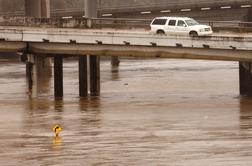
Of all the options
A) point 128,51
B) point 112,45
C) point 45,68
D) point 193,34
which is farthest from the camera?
point 45,68

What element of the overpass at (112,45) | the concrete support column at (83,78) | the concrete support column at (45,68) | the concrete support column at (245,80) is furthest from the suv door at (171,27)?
the concrete support column at (45,68)

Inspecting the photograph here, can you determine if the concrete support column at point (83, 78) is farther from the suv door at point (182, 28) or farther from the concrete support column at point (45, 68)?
the concrete support column at point (45, 68)

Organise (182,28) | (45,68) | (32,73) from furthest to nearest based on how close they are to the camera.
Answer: (45,68) → (32,73) → (182,28)

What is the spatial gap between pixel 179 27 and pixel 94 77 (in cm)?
827

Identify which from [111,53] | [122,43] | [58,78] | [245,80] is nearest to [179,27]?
[122,43]

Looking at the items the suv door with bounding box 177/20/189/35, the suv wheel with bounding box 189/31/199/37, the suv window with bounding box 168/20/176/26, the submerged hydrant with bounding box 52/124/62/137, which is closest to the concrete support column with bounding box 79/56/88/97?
the suv window with bounding box 168/20/176/26

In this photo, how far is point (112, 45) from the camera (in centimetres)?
6288

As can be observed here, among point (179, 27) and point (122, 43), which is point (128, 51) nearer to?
point (122, 43)

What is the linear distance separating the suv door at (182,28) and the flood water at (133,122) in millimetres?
3334

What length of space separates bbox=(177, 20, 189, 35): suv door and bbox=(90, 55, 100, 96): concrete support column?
6.94 metres

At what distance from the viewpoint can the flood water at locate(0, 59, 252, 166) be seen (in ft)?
131

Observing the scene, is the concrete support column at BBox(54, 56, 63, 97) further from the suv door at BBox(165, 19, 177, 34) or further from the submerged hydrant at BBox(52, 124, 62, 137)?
the submerged hydrant at BBox(52, 124, 62, 137)

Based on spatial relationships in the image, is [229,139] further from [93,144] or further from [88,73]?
[88,73]

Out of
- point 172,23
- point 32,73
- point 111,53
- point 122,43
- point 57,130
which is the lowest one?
point 57,130
